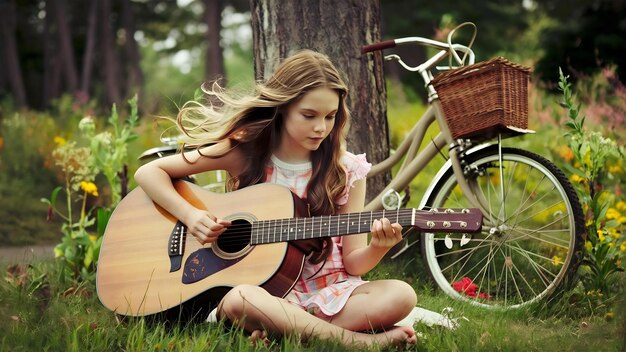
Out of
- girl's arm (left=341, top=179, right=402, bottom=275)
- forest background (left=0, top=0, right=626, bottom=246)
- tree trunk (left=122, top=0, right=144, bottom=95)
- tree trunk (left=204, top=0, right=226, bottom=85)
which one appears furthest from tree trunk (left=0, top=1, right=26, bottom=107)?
girl's arm (left=341, top=179, right=402, bottom=275)

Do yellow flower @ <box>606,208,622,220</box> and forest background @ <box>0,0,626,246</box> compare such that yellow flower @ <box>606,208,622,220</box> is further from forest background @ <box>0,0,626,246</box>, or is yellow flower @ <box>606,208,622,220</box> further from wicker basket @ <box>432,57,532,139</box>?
forest background @ <box>0,0,626,246</box>

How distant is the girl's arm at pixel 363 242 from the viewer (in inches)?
119

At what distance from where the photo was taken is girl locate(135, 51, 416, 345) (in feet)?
10.4

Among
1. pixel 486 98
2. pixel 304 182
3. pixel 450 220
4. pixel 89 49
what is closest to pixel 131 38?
pixel 89 49

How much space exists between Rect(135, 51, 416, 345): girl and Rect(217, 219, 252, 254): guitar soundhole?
0.05 meters

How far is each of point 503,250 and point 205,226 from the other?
1726mm

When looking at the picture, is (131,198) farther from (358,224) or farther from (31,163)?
(31,163)

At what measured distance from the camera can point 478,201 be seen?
159 inches

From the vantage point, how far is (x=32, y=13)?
79.6 ft

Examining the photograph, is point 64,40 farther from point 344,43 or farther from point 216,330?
point 216,330

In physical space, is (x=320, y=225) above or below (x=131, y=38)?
below

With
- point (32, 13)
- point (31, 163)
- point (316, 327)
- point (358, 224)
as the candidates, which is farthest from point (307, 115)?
point (32, 13)

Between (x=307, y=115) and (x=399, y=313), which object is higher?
(x=307, y=115)

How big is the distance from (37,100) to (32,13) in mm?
2532
